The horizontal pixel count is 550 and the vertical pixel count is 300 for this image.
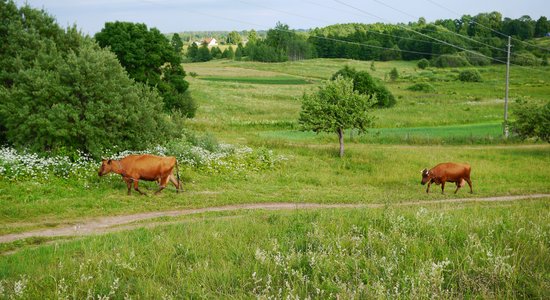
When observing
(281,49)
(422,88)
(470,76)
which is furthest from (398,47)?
(422,88)

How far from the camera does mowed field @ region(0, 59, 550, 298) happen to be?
19.4 feet

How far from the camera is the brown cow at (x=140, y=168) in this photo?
67.3 feet

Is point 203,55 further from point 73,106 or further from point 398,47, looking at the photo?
point 73,106

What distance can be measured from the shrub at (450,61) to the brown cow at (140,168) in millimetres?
154681

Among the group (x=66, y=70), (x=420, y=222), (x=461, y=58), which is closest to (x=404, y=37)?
(x=461, y=58)

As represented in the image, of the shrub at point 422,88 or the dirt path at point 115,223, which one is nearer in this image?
the dirt path at point 115,223

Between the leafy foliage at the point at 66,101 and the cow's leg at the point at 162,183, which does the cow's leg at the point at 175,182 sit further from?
the leafy foliage at the point at 66,101

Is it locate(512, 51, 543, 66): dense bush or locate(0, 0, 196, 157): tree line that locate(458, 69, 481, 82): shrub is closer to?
locate(512, 51, 543, 66): dense bush

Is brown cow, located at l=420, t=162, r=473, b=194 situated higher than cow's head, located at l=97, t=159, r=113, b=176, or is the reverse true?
cow's head, located at l=97, t=159, r=113, b=176

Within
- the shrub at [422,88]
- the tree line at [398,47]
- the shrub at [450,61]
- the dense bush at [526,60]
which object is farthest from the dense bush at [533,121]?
the shrub at [450,61]

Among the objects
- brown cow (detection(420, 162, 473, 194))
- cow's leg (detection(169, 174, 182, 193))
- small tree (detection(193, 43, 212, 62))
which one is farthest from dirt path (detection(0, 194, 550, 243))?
small tree (detection(193, 43, 212, 62))

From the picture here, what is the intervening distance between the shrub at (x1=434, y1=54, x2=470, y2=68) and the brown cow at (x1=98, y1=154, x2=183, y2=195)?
15468cm

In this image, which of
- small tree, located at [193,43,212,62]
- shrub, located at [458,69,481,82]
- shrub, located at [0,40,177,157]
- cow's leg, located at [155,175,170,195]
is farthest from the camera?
small tree, located at [193,43,212,62]

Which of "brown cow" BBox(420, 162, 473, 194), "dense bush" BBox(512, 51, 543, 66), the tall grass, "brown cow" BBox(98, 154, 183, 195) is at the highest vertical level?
"dense bush" BBox(512, 51, 543, 66)
